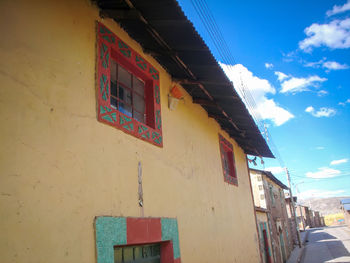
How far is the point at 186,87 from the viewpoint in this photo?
18.4 ft

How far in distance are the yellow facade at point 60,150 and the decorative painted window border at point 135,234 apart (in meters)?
0.08

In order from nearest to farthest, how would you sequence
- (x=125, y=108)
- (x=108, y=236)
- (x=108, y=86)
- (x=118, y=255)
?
(x=108, y=236), (x=118, y=255), (x=108, y=86), (x=125, y=108)

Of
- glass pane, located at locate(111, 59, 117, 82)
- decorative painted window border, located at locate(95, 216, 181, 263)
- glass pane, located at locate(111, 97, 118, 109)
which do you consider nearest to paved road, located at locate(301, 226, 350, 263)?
decorative painted window border, located at locate(95, 216, 181, 263)

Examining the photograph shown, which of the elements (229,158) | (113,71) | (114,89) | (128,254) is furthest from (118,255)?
(229,158)

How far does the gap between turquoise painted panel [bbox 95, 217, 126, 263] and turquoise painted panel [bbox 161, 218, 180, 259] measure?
2.87ft

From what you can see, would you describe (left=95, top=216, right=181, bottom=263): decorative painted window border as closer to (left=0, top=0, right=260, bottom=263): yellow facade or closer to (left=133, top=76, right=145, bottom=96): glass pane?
(left=0, top=0, right=260, bottom=263): yellow facade

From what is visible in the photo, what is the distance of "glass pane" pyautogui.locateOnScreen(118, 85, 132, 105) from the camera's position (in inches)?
149

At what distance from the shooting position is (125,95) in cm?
386

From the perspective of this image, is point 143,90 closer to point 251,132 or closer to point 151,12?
point 151,12

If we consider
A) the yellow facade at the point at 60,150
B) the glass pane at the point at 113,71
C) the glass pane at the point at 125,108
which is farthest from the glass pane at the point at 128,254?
the glass pane at the point at 113,71

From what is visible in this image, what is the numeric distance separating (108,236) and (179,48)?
2702mm

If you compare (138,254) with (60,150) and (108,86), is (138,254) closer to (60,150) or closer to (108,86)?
(60,150)

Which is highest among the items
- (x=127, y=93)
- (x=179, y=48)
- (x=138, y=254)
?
(x=179, y=48)

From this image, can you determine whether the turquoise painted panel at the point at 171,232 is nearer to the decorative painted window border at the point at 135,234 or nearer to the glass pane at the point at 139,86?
the decorative painted window border at the point at 135,234
